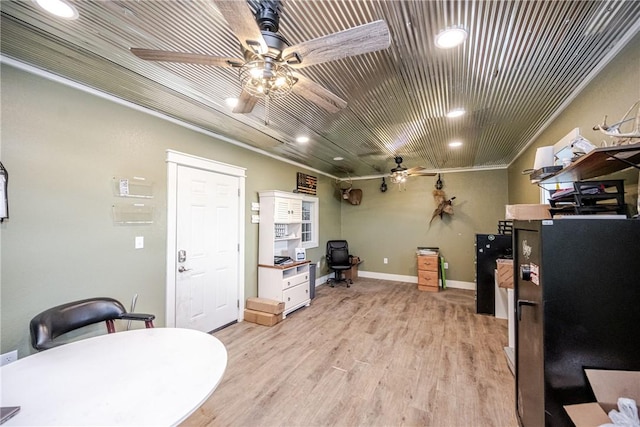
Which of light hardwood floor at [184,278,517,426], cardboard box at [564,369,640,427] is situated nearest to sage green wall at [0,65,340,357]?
light hardwood floor at [184,278,517,426]

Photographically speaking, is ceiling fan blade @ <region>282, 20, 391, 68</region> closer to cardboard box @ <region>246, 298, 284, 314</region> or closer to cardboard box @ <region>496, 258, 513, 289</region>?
cardboard box @ <region>246, 298, 284, 314</region>

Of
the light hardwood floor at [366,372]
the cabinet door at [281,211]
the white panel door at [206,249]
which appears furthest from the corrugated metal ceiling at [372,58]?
the light hardwood floor at [366,372]

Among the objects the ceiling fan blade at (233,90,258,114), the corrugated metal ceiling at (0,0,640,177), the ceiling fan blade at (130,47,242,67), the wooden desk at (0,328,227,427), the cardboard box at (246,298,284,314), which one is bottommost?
the cardboard box at (246,298,284,314)

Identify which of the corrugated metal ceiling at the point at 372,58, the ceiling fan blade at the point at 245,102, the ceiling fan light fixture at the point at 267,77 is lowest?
the ceiling fan light fixture at the point at 267,77

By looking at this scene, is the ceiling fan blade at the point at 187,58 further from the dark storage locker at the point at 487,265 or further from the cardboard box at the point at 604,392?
the dark storage locker at the point at 487,265

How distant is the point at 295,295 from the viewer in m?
4.05

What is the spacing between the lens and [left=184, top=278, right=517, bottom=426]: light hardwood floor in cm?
189

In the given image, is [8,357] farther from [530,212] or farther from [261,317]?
[530,212]

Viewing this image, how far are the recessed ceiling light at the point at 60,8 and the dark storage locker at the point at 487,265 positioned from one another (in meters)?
4.90

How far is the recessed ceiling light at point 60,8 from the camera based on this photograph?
1.37m

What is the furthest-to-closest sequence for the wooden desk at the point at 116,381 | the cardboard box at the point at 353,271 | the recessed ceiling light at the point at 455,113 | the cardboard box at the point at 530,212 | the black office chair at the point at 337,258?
the cardboard box at the point at 353,271
the black office chair at the point at 337,258
the recessed ceiling light at the point at 455,113
the cardboard box at the point at 530,212
the wooden desk at the point at 116,381

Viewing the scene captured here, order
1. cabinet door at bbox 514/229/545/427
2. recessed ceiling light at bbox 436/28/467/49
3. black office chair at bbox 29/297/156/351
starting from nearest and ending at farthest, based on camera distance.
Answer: cabinet door at bbox 514/229/545/427 < recessed ceiling light at bbox 436/28/467/49 < black office chair at bbox 29/297/156/351

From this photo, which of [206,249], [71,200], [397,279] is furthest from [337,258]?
[71,200]

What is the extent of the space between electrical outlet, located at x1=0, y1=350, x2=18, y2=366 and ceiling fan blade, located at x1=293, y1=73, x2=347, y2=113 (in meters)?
2.82
